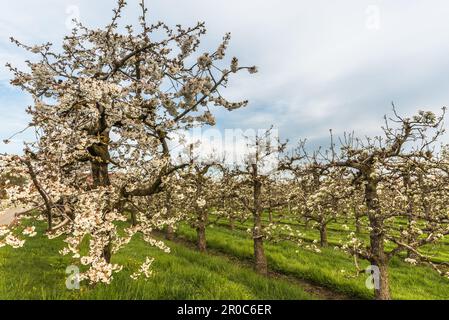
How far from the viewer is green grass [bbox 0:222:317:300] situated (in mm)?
6900

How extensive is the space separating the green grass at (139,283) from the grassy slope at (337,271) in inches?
112

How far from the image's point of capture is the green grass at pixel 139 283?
6.90 metres

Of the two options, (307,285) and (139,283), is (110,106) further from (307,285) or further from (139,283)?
(307,285)

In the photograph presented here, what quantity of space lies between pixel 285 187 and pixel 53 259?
21.8m

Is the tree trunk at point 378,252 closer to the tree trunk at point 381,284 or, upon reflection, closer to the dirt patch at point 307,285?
the tree trunk at point 381,284

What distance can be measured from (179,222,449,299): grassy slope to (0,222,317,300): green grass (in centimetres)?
285

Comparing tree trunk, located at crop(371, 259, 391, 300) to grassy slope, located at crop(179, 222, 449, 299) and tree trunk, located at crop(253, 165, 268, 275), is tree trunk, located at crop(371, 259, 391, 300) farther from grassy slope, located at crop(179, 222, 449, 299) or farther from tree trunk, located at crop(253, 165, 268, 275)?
tree trunk, located at crop(253, 165, 268, 275)

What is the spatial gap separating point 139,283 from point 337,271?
9.84 m

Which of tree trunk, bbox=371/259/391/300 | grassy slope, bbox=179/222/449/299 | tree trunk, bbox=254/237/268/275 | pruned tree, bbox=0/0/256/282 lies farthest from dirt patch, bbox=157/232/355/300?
pruned tree, bbox=0/0/256/282

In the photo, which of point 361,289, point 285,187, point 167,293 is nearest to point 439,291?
point 361,289

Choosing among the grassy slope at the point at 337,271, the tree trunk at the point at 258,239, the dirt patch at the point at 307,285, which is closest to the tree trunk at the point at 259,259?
the tree trunk at the point at 258,239

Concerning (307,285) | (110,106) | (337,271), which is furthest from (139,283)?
(337,271)

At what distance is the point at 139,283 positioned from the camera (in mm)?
7645

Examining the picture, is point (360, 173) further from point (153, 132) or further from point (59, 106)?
point (59, 106)
